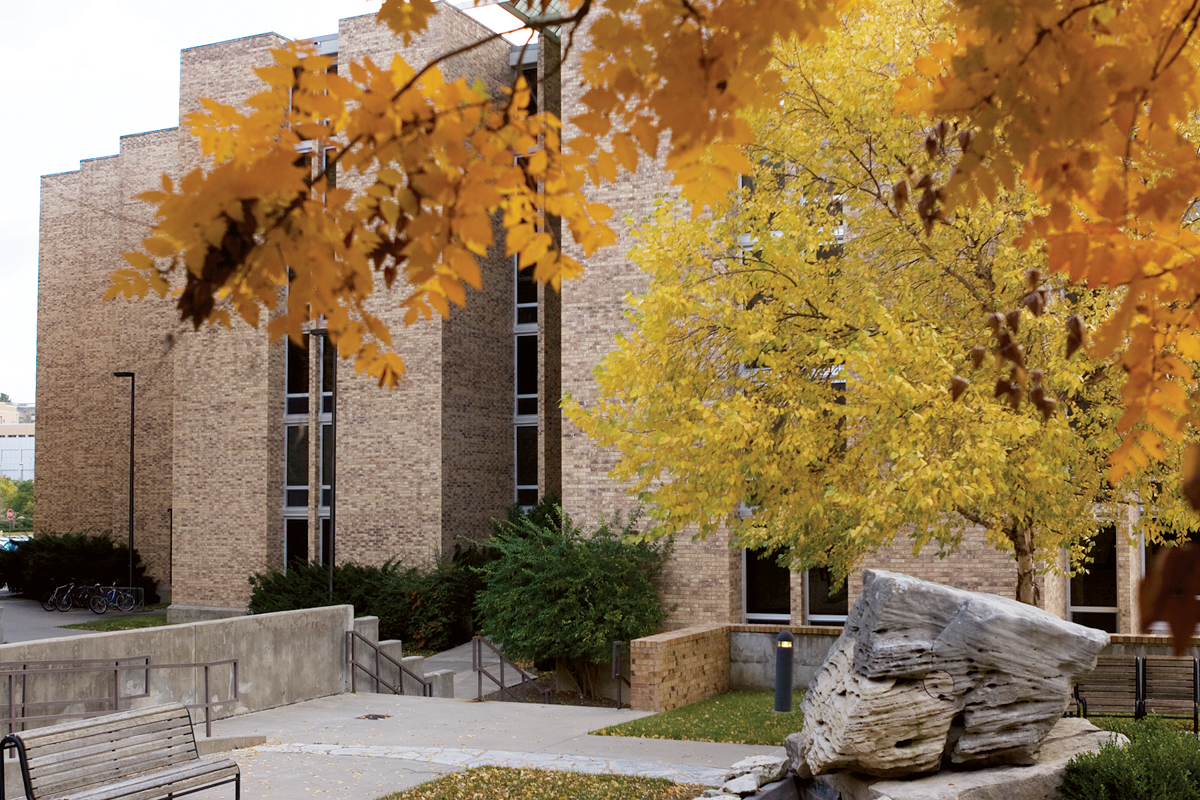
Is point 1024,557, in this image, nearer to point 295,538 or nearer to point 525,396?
point 525,396

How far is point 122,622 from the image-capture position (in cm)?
2983

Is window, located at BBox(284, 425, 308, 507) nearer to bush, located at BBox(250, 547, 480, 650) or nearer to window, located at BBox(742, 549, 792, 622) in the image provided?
bush, located at BBox(250, 547, 480, 650)

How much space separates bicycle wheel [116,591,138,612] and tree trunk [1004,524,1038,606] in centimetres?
2883

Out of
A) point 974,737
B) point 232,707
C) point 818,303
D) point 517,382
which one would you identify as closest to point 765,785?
point 974,737

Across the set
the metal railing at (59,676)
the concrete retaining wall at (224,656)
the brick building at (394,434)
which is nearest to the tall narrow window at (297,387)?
the brick building at (394,434)

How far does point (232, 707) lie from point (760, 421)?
25.2 feet

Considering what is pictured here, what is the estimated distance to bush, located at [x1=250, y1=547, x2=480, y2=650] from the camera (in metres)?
24.1

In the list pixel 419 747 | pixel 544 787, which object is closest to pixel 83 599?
pixel 419 747

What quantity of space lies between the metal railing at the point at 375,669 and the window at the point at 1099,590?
Answer: 11.7 metres

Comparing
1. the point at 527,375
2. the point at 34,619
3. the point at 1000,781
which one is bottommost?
the point at 34,619

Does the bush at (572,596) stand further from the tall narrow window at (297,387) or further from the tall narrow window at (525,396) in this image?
the tall narrow window at (297,387)

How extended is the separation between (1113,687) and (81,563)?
31.1 metres

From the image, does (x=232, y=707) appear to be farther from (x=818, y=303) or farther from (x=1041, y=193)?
(x=1041, y=193)

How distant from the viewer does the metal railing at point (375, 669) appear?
52.5 feet
